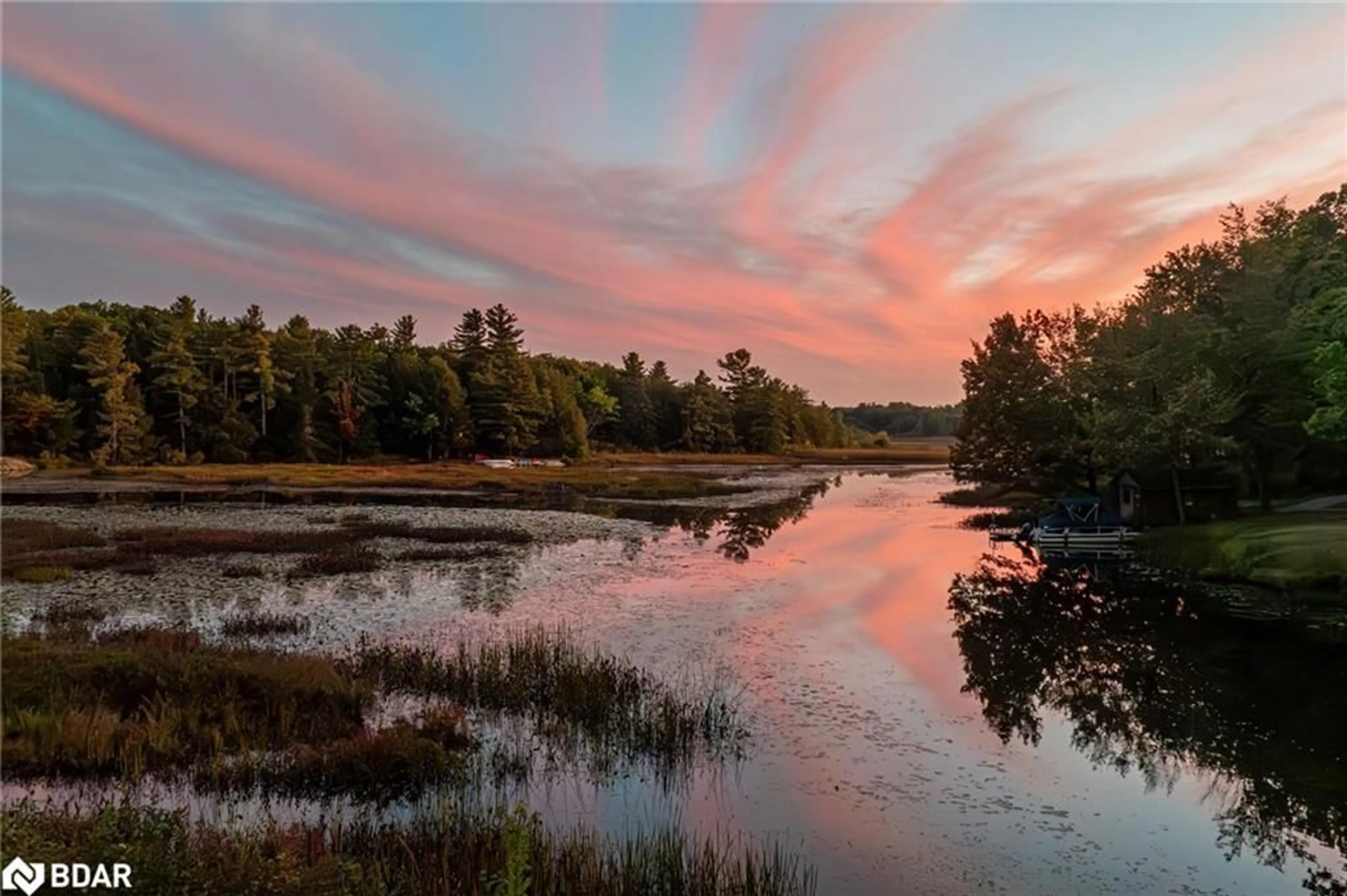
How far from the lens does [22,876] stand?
20.6 feet

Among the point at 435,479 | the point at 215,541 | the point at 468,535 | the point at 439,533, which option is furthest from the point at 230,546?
the point at 435,479

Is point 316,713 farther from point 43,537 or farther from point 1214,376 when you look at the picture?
point 1214,376

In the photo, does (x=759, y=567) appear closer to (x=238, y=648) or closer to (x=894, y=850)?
(x=238, y=648)

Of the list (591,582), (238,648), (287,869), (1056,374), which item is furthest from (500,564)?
(1056,374)

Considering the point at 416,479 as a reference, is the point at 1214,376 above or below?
above

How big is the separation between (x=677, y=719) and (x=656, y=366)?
166 m

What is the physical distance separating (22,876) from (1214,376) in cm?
4893

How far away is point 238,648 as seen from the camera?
1680 centimetres

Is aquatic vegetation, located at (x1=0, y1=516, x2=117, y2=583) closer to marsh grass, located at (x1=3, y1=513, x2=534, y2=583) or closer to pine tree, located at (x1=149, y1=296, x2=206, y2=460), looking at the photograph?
marsh grass, located at (x1=3, y1=513, x2=534, y2=583)

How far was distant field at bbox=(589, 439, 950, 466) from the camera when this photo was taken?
124 m

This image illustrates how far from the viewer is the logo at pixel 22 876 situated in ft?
20.3

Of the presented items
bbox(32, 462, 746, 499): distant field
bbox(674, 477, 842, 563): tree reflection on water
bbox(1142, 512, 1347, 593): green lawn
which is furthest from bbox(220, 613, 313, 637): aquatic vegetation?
bbox(32, 462, 746, 499): distant field

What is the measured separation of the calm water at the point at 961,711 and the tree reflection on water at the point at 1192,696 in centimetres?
6

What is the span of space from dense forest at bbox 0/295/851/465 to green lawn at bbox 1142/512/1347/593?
8108cm
